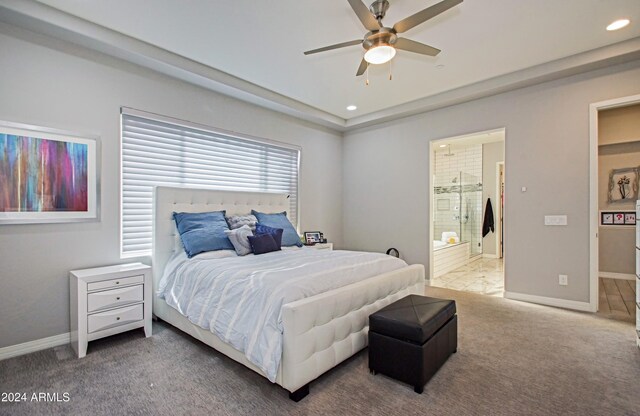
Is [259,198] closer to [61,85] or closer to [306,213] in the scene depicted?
[306,213]

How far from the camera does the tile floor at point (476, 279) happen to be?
14.6 ft

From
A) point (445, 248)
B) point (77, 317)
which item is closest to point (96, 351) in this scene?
point (77, 317)

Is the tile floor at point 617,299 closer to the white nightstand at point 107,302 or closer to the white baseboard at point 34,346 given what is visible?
the white nightstand at point 107,302

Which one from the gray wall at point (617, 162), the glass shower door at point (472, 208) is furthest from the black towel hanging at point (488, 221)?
the gray wall at point (617, 162)

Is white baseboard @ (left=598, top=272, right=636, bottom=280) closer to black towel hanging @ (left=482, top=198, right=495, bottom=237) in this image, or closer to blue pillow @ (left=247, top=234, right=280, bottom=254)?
black towel hanging @ (left=482, top=198, right=495, bottom=237)

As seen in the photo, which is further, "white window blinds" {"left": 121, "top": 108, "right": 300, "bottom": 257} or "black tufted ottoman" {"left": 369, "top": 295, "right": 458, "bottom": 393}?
"white window blinds" {"left": 121, "top": 108, "right": 300, "bottom": 257}

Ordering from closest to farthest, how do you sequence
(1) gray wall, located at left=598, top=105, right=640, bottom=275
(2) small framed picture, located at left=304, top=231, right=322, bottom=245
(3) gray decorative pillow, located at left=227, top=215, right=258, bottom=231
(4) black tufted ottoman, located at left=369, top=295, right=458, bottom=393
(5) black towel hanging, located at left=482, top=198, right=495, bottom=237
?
(4) black tufted ottoman, located at left=369, top=295, right=458, bottom=393 → (3) gray decorative pillow, located at left=227, top=215, right=258, bottom=231 → (1) gray wall, located at left=598, top=105, right=640, bottom=275 → (2) small framed picture, located at left=304, top=231, right=322, bottom=245 → (5) black towel hanging, located at left=482, top=198, right=495, bottom=237

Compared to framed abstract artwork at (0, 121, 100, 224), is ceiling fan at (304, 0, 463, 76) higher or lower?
higher

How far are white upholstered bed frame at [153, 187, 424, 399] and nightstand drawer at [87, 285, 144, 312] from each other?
0.34 metres

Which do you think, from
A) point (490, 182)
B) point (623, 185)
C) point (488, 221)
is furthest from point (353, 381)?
point (490, 182)

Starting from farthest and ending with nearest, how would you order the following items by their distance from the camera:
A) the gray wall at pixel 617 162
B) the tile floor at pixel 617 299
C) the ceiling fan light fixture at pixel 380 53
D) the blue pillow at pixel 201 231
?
the gray wall at pixel 617 162
the tile floor at pixel 617 299
the blue pillow at pixel 201 231
the ceiling fan light fixture at pixel 380 53

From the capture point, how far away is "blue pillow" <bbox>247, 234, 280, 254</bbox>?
3.19 meters

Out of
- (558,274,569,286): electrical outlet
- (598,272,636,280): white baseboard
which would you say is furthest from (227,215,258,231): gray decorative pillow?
(598,272,636,280): white baseboard

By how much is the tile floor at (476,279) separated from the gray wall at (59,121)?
426 cm
